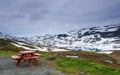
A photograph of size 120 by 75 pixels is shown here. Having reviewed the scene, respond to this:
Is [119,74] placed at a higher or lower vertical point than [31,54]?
lower

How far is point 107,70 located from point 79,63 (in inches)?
233

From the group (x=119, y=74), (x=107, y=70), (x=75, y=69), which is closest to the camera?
(x=119, y=74)

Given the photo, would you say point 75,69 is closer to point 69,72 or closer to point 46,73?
point 69,72

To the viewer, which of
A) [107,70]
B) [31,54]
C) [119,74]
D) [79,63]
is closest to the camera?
[119,74]

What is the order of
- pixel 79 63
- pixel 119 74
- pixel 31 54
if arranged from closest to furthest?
1. pixel 119 74
2. pixel 79 63
3. pixel 31 54

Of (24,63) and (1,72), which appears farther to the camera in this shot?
(24,63)

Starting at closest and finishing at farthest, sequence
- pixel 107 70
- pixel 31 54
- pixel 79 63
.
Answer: pixel 107 70 < pixel 79 63 < pixel 31 54

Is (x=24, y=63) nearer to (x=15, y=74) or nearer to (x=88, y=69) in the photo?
(x=15, y=74)

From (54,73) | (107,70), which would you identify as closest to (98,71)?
(107,70)

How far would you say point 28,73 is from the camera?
26.6 metres

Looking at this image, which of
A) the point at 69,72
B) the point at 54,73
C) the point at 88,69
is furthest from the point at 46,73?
the point at 88,69

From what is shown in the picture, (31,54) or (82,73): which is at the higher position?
(31,54)

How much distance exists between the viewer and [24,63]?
112 ft

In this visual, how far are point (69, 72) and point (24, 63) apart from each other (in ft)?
31.3
